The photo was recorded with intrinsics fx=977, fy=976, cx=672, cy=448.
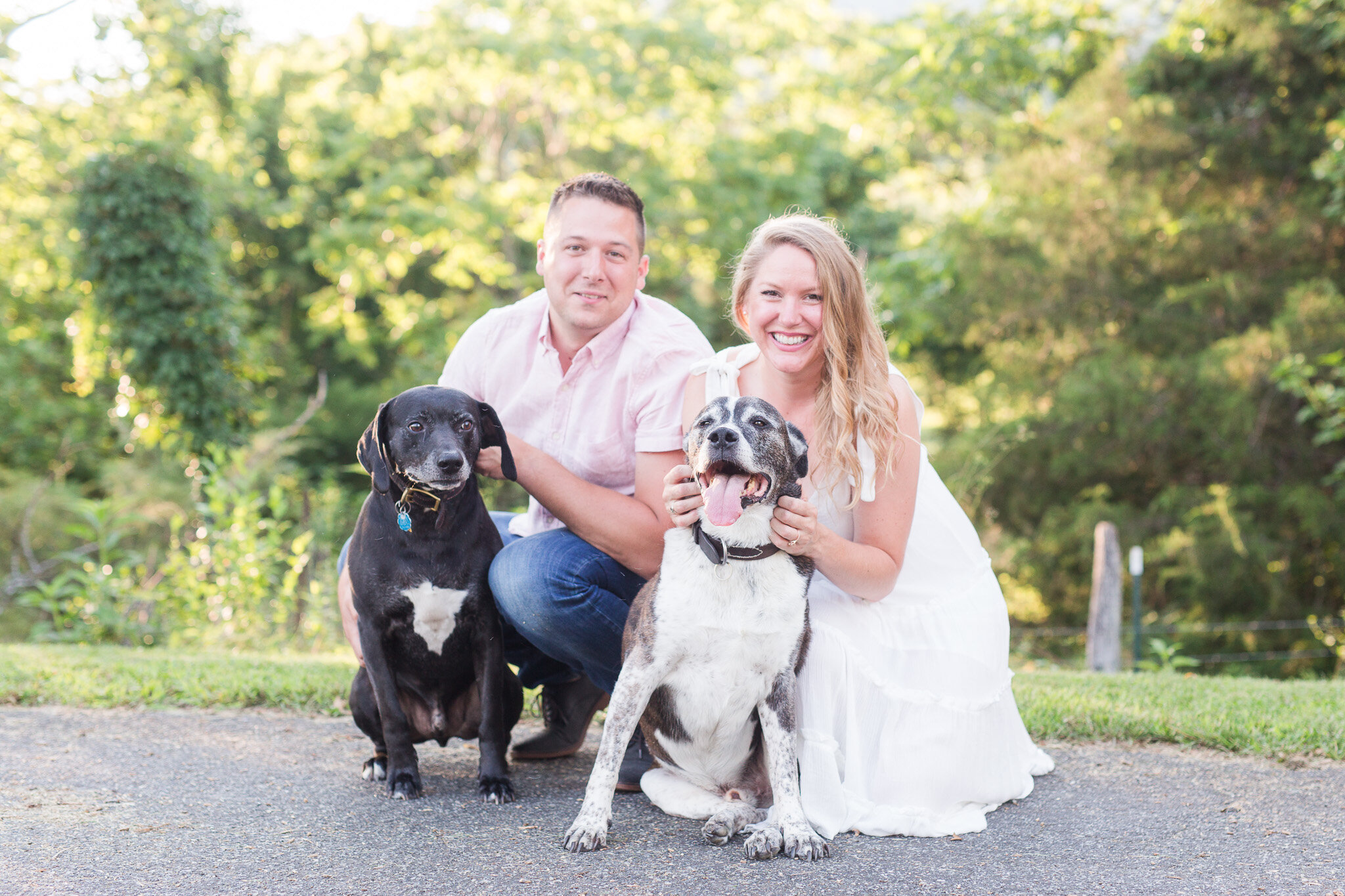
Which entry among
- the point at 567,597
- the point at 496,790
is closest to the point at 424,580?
the point at 567,597

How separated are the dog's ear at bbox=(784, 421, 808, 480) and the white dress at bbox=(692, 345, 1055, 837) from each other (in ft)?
0.87

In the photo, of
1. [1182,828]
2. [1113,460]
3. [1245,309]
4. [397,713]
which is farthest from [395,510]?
[1245,309]

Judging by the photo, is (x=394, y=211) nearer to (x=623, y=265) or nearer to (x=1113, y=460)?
(x=1113, y=460)

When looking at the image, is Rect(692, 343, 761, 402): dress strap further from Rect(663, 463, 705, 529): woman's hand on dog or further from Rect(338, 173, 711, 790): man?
Rect(663, 463, 705, 529): woman's hand on dog

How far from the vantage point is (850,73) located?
20.0 m

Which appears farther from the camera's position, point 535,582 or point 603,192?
point 603,192

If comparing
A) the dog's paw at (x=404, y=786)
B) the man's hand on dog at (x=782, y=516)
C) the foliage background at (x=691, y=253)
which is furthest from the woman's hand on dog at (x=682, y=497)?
the foliage background at (x=691, y=253)

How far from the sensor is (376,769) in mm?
3277

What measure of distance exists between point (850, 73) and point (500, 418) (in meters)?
18.6

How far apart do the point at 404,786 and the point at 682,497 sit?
51.3 inches

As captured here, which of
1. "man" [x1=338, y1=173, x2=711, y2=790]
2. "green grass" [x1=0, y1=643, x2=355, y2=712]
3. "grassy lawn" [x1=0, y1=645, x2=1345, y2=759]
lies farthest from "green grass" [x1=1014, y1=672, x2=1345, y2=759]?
"green grass" [x1=0, y1=643, x2=355, y2=712]

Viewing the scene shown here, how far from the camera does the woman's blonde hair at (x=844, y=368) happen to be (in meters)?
3.07

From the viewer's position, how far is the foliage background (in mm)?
9148

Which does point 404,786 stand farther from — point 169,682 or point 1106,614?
point 1106,614
